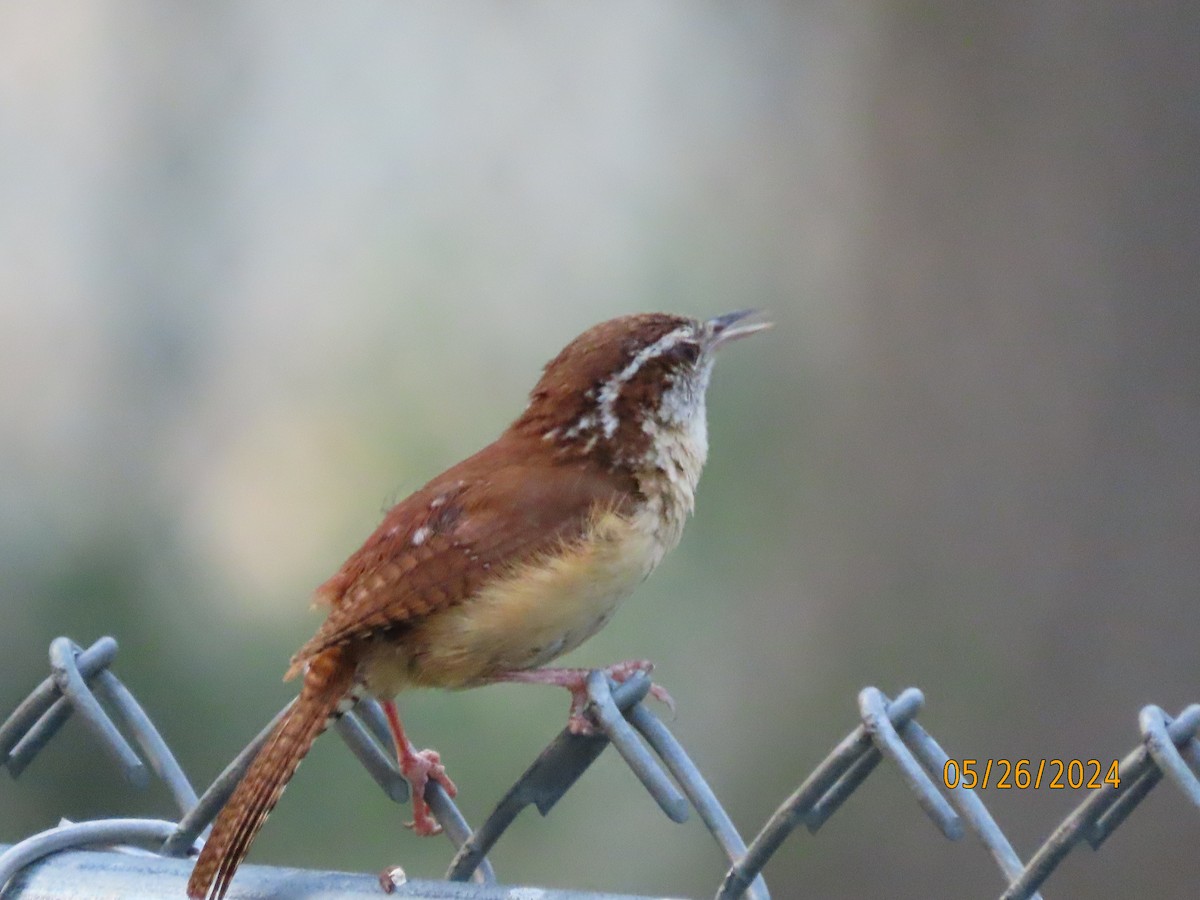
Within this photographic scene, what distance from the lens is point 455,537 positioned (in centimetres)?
203

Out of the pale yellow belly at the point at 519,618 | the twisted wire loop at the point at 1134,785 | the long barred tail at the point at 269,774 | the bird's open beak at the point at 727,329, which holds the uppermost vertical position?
the bird's open beak at the point at 727,329

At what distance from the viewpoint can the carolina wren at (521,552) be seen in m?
1.90

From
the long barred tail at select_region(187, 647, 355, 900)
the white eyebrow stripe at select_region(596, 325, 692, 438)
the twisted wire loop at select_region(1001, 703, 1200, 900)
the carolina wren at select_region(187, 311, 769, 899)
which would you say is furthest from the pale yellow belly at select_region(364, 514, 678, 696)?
the twisted wire loop at select_region(1001, 703, 1200, 900)

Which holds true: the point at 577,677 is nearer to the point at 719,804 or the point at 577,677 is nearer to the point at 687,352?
the point at 719,804

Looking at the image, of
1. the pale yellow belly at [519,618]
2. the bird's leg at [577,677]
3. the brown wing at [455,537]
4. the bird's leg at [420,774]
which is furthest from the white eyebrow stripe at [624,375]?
the bird's leg at [420,774]

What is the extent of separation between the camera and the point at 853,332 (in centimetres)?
493

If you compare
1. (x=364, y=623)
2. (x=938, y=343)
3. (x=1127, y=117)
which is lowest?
(x=938, y=343)

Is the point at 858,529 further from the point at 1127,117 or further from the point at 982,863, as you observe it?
the point at 1127,117

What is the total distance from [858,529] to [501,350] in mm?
Answer: 1315

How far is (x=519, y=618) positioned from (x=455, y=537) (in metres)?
0.14

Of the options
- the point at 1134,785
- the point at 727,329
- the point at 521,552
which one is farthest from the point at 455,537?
the point at 1134,785

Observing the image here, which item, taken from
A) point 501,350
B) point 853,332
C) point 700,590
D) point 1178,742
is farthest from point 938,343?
point 1178,742

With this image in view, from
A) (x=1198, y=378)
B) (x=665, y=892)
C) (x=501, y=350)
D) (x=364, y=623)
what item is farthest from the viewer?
(x=665, y=892)
